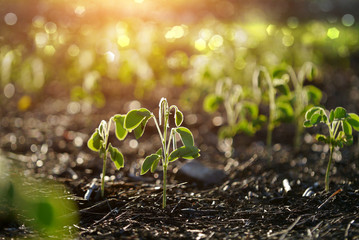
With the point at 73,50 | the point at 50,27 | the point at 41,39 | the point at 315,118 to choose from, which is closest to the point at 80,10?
the point at 50,27

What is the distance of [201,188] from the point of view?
2.68m

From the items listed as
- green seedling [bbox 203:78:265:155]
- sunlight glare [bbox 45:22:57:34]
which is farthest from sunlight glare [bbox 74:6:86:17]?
green seedling [bbox 203:78:265:155]

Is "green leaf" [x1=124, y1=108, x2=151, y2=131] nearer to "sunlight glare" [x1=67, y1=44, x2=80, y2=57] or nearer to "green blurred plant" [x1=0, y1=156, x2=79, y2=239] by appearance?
"green blurred plant" [x1=0, y1=156, x2=79, y2=239]

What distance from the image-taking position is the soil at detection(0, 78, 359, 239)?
6.30ft

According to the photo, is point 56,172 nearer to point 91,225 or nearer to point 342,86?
point 91,225

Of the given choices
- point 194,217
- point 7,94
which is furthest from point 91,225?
point 7,94

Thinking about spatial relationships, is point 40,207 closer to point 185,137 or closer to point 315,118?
point 185,137

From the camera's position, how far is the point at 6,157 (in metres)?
3.23

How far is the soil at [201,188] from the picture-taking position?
192 centimetres

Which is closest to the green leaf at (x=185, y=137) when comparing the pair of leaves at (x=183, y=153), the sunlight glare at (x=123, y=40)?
the pair of leaves at (x=183, y=153)

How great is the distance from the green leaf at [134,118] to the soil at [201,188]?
426 mm

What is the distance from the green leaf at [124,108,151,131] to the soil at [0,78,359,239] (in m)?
0.43

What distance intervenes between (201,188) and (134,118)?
2.86ft

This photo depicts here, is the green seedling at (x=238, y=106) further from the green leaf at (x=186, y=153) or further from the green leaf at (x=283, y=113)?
the green leaf at (x=186, y=153)
